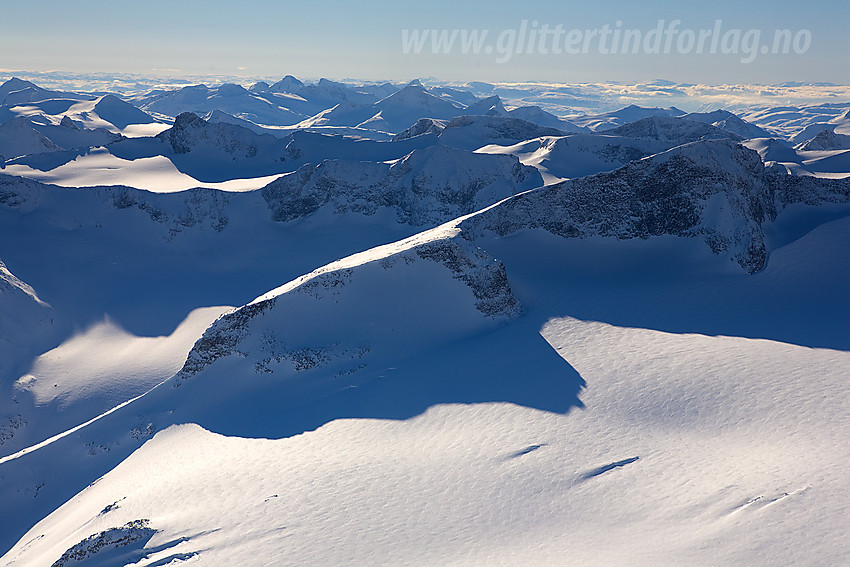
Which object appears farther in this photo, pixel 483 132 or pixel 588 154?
pixel 483 132

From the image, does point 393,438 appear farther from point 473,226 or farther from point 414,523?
point 473,226

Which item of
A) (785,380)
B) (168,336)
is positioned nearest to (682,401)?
(785,380)

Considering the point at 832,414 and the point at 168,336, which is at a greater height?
the point at 832,414

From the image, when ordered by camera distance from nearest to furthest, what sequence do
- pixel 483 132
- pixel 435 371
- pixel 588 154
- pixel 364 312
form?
pixel 435 371 → pixel 364 312 → pixel 588 154 → pixel 483 132

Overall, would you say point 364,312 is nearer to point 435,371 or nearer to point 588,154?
point 435,371

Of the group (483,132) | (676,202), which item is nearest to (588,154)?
(483,132)

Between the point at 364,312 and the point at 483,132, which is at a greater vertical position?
the point at 483,132
